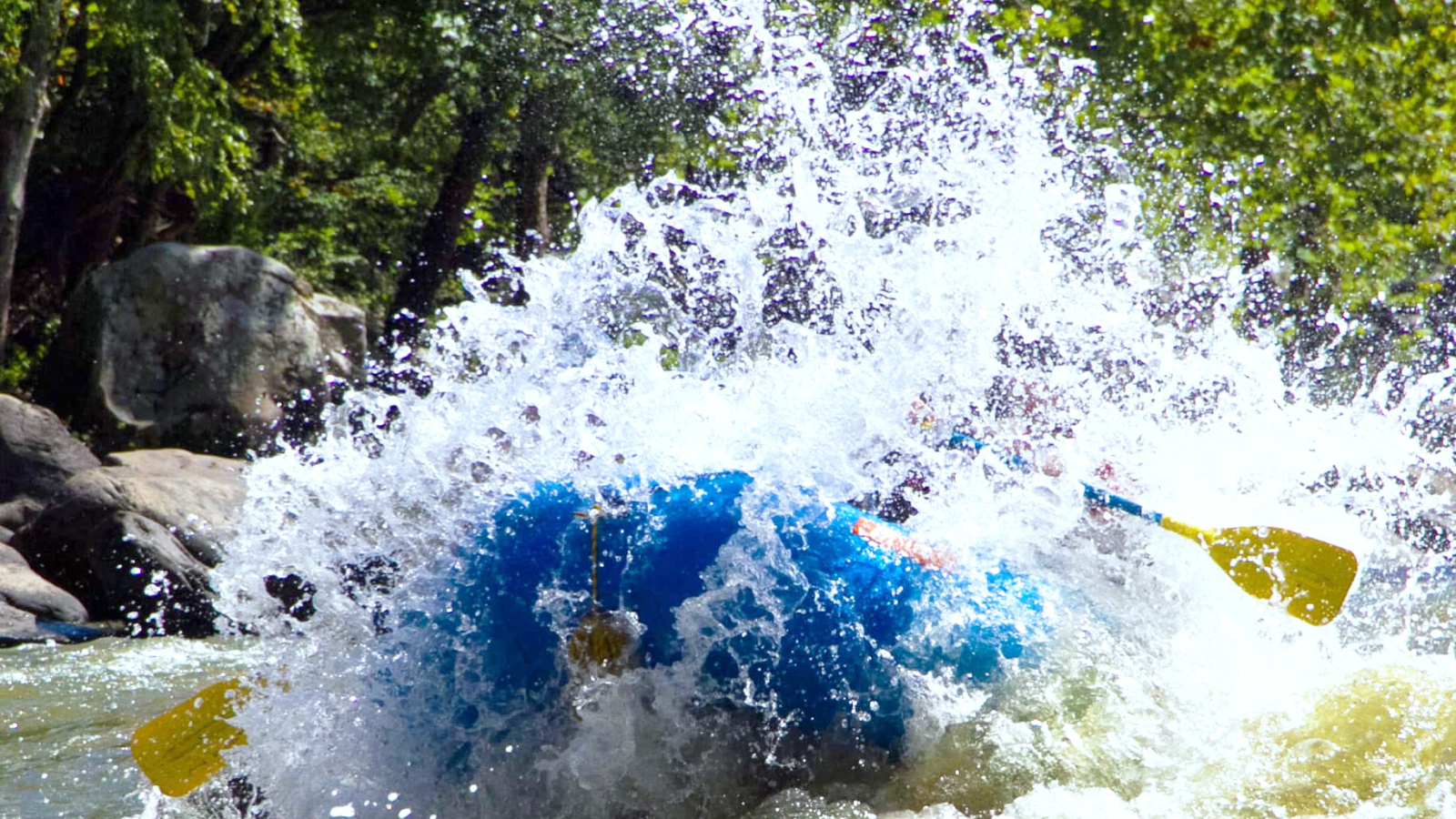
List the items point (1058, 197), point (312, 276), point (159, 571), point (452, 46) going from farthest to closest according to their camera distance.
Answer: point (312, 276)
point (452, 46)
point (159, 571)
point (1058, 197)

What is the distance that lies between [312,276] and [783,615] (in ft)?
37.7

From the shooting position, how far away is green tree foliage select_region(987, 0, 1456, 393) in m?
8.88

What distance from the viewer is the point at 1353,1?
9.23m

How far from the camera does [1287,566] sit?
3.15m

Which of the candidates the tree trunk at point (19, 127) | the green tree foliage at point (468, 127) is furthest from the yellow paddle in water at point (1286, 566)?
the tree trunk at point (19, 127)

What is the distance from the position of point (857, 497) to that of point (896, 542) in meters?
0.21

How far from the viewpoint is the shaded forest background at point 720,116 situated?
8.80 m

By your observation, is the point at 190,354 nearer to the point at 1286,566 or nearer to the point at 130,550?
the point at 130,550

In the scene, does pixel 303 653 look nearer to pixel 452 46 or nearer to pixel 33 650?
pixel 33 650

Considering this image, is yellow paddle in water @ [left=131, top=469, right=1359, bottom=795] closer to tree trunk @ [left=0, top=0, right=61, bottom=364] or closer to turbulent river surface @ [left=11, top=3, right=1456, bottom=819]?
turbulent river surface @ [left=11, top=3, right=1456, bottom=819]

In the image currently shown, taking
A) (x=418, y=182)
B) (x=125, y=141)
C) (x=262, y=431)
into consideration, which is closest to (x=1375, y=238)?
(x=262, y=431)

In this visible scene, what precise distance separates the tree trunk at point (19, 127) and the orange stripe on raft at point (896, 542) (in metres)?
6.68

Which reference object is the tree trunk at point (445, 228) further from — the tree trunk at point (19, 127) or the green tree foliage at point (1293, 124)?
the green tree foliage at point (1293, 124)

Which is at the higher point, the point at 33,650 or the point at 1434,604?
the point at 1434,604
